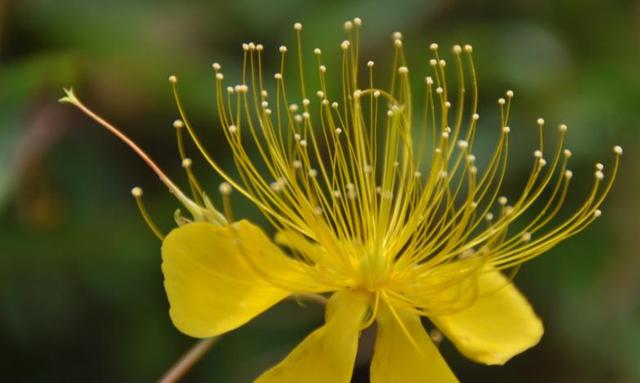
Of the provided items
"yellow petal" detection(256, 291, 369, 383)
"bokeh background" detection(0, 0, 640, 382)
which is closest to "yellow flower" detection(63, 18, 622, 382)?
"yellow petal" detection(256, 291, 369, 383)

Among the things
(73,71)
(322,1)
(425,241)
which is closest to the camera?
(425,241)

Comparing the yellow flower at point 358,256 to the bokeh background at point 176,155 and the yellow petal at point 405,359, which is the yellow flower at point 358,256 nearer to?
the yellow petal at point 405,359

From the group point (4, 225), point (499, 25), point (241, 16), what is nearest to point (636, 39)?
point (499, 25)

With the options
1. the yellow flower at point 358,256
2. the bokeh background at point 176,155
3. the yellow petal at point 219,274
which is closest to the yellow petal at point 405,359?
the yellow flower at point 358,256

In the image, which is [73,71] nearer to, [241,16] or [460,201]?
[241,16]

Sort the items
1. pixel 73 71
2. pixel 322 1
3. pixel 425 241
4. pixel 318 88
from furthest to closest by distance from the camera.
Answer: pixel 322 1
pixel 318 88
pixel 73 71
pixel 425 241

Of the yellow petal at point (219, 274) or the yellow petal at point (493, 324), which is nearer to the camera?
the yellow petal at point (219, 274)
